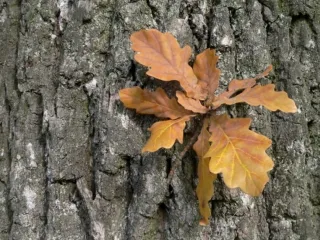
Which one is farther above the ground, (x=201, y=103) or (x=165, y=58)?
(x=165, y=58)

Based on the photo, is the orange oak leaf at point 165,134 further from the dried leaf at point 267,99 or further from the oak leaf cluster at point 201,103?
the dried leaf at point 267,99

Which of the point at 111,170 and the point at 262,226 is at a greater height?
the point at 111,170

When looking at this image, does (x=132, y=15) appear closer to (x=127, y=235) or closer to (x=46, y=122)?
(x=46, y=122)

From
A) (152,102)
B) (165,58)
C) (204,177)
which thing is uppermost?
(165,58)

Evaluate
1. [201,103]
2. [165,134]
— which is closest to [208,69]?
[201,103]

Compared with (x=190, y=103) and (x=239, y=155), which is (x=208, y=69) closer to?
(x=190, y=103)

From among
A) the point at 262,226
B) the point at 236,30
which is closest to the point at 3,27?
the point at 236,30

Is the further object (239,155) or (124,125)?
(124,125)

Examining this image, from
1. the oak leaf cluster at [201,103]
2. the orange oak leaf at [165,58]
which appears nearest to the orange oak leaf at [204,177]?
the oak leaf cluster at [201,103]
